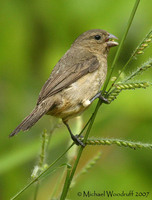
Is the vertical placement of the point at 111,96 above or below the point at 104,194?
above

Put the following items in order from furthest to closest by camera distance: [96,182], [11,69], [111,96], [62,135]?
[11,69], [62,135], [96,182], [111,96]

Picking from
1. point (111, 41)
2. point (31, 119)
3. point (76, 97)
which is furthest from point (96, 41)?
point (31, 119)

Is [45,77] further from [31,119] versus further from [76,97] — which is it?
[31,119]

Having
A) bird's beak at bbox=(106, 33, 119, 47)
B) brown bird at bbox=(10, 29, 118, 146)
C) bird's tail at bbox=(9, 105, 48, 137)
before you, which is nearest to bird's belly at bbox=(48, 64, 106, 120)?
brown bird at bbox=(10, 29, 118, 146)

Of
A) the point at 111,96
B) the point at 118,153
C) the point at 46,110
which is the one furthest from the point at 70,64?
the point at 111,96

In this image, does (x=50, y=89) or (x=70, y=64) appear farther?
(x=70, y=64)

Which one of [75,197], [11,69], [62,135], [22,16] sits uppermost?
[22,16]

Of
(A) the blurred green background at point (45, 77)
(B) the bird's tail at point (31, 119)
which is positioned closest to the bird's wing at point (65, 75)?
(B) the bird's tail at point (31, 119)

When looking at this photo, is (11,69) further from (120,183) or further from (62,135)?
(120,183)
